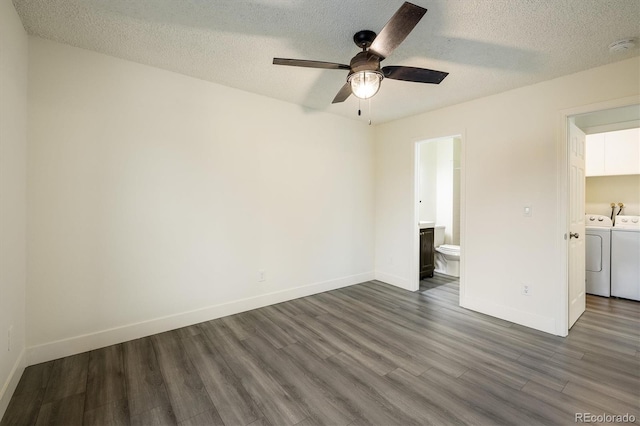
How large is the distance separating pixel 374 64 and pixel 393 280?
3.27 m

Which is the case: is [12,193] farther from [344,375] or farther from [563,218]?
[563,218]

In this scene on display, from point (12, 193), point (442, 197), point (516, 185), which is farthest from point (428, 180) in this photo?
point (12, 193)

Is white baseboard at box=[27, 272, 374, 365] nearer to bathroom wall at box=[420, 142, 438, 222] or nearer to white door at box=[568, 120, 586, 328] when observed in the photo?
bathroom wall at box=[420, 142, 438, 222]

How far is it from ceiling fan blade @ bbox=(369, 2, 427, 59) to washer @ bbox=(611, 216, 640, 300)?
13.9 ft

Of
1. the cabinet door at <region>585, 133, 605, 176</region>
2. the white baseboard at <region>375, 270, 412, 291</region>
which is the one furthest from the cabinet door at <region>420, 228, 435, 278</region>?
the cabinet door at <region>585, 133, 605, 176</region>

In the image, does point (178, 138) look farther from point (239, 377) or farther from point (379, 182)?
point (379, 182)

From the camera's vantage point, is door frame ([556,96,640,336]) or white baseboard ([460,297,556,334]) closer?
door frame ([556,96,640,336])

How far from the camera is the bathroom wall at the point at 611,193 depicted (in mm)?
3922

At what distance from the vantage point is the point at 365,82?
6.29 feet

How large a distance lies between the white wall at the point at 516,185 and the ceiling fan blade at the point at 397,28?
5.07 ft

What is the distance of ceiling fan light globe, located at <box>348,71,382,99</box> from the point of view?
190cm

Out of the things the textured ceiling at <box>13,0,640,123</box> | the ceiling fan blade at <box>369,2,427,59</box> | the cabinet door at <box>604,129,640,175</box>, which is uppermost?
the textured ceiling at <box>13,0,640,123</box>

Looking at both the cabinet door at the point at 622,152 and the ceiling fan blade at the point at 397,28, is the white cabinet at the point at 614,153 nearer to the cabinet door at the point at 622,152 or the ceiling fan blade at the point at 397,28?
the cabinet door at the point at 622,152

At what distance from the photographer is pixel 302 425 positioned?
157 centimetres
